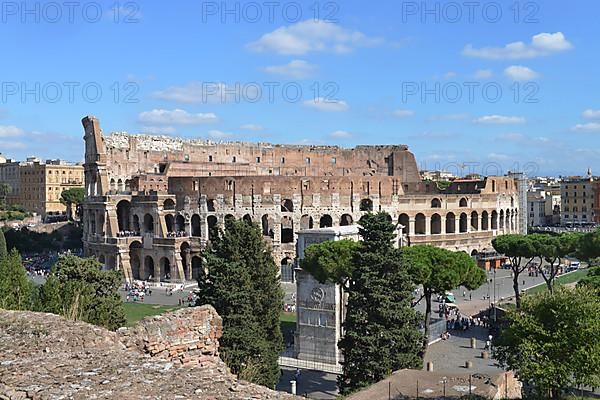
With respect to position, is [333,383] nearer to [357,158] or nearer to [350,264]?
[350,264]

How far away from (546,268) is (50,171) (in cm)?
6442

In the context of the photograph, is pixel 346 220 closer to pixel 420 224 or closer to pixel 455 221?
pixel 420 224

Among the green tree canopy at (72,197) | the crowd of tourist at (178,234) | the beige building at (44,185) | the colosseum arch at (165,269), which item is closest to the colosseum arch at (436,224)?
the crowd of tourist at (178,234)

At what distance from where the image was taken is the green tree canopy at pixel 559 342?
1177 centimetres

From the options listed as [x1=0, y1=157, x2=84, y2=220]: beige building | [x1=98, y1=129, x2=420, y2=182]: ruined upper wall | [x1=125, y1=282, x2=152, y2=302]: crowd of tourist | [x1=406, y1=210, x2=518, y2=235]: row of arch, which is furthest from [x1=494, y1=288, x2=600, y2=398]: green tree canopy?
[x1=0, y1=157, x2=84, y2=220]: beige building

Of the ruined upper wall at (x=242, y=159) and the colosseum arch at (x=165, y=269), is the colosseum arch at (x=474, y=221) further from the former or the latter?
the colosseum arch at (x=165, y=269)

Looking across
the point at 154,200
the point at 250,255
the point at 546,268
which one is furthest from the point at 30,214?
the point at 250,255

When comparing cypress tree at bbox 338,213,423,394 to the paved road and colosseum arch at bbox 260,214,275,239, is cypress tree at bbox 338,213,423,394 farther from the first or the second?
colosseum arch at bbox 260,214,275,239

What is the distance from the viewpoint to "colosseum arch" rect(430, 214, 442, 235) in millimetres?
51062

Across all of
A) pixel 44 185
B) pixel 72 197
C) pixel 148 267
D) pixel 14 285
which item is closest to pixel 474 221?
pixel 148 267

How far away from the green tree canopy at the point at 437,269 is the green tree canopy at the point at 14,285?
11.6 metres

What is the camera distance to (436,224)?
51750 mm

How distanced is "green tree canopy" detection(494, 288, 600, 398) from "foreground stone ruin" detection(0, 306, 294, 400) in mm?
6443

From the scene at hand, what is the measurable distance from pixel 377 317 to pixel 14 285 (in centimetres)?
1102
